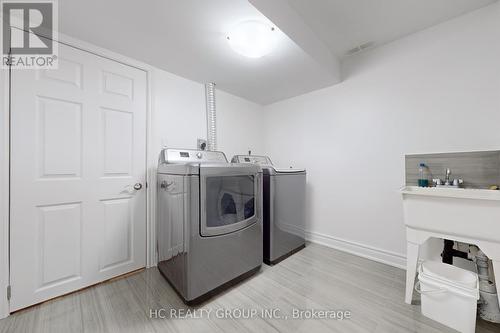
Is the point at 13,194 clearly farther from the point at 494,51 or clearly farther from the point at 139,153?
the point at 494,51

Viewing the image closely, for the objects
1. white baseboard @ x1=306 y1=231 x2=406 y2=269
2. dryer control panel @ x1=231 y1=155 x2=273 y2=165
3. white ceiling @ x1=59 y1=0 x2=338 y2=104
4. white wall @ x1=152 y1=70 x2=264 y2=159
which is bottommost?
white baseboard @ x1=306 y1=231 x2=406 y2=269

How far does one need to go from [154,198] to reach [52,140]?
921mm

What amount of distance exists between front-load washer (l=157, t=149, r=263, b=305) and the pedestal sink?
3.93ft

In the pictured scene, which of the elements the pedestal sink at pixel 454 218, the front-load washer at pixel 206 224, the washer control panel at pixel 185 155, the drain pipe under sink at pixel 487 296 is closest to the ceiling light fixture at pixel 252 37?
the front-load washer at pixel 206 224

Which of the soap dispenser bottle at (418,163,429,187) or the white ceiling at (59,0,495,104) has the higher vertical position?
the white ceiling at (59,0,495,104)

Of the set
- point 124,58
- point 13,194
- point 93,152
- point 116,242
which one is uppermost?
point 124,58

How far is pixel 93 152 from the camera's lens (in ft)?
5.43

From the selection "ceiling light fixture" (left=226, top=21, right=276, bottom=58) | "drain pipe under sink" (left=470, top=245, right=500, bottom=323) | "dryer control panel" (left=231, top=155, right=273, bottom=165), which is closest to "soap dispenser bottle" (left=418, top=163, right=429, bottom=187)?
"drain pipe under sink" (left=470, top=245, right=500, bottom=323)

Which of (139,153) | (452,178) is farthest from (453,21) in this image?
(139,153)

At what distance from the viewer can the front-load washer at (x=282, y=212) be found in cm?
204

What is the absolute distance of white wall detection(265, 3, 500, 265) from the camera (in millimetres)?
1566

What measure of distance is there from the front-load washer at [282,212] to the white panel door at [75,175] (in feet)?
4.21

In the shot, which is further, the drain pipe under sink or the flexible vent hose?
the flexible vent hose

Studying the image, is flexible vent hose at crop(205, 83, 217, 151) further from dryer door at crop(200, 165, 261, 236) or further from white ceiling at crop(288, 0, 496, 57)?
white ceiling at crop(288, 0, 496, 57)
